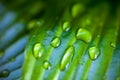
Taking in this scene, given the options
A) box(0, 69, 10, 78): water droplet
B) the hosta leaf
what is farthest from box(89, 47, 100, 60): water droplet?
box(0, 69, 10, 78): water droplet

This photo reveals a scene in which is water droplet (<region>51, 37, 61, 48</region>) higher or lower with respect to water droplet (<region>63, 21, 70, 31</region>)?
lower

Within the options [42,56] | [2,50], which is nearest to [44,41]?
[42,56]

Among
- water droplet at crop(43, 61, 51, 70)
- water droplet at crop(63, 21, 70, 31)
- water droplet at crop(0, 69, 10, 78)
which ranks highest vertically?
water droplet at crop(63, 21, 70, 31)

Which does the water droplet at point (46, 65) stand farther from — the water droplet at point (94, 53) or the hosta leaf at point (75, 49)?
the water droplet at point (94, 53)

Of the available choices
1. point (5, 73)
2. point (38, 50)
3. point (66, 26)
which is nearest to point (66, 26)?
point (66, 26)

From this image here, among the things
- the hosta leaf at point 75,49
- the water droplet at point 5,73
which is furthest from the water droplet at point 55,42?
the water droplet at point 5,73

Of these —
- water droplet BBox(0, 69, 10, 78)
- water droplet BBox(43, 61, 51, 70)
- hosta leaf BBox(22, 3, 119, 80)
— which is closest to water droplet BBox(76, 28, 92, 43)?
hosta leaf BBox(22, 3, 119, 80)

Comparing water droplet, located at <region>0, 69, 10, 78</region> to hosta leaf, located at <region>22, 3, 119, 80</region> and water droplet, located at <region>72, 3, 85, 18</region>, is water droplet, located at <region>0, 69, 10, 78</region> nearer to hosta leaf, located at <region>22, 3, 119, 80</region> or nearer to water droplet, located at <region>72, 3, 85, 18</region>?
hosta leaf, located at <region>22, 3, 119, 80</region>
